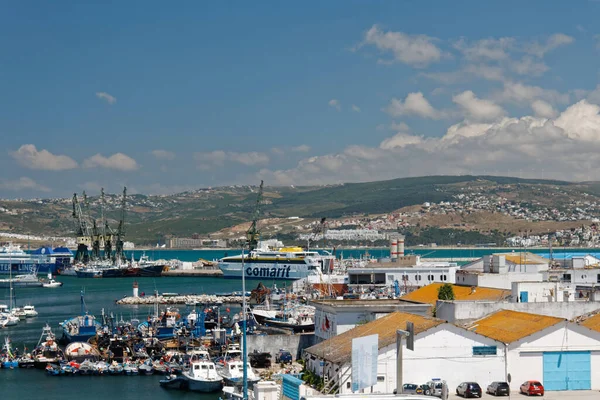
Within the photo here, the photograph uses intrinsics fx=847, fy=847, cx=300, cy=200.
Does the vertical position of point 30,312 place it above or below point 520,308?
below

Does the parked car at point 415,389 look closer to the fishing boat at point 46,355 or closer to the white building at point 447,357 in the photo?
the white building at point 447,357

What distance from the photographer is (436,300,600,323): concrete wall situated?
2558 centimetres

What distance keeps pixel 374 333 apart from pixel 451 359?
2.31m

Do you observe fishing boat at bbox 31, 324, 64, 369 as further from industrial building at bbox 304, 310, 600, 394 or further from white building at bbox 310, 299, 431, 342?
industrial building at bbox 304, 310, 600, 394

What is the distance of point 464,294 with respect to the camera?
31734 millimetres

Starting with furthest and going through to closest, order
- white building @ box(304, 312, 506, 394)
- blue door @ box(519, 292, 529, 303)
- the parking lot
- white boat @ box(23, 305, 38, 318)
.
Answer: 1. white boat @ box(23, 305, 38, 318)
2. blue door @ box(519, 292, 529, 303)
3. white building @ box(304, 312, 506, 394)
4. the parking lot

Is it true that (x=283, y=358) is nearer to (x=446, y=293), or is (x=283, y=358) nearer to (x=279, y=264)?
(x=446, y=293)

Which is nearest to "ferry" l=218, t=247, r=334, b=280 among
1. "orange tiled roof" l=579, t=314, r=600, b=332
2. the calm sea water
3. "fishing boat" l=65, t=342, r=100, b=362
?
the calm sea water

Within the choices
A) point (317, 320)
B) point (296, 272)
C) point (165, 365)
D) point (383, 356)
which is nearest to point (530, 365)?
point (383, 356)

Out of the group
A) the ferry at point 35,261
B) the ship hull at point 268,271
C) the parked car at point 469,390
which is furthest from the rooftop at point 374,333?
the ferry at point 35,261

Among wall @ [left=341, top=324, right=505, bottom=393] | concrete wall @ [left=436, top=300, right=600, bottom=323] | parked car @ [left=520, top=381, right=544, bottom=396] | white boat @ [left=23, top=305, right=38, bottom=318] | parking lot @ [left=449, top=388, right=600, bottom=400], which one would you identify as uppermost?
concrete wall @ [left=436, top=300, right=600, bottom=323]

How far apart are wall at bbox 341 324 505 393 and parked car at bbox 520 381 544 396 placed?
83 cm

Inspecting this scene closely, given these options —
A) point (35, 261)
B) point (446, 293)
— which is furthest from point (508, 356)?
point (35, 261)

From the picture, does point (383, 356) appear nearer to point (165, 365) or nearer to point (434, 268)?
point (165, 365)
